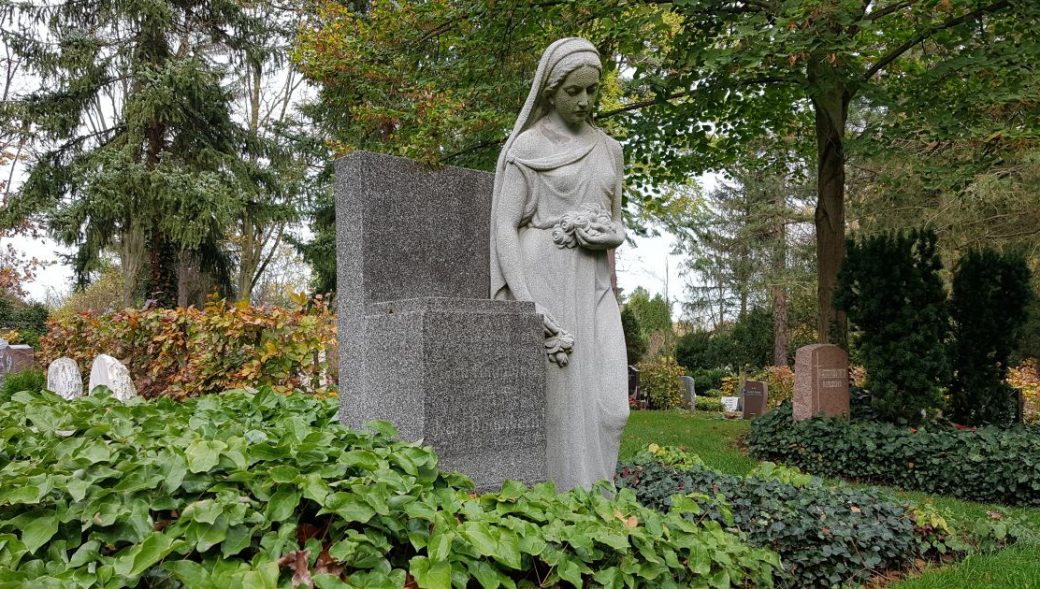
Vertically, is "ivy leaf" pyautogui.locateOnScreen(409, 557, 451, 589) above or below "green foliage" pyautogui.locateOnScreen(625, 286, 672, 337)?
below

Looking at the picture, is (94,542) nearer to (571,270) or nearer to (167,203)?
(571,270)

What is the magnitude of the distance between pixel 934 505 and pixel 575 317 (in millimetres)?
4935

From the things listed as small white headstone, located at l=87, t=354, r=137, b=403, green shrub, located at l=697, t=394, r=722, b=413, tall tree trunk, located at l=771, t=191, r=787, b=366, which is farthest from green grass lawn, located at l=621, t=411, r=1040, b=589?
tall tree trunk, located at l=771, t=191, r=787, b=366

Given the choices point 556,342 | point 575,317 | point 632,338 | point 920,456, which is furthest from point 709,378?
point 556,342

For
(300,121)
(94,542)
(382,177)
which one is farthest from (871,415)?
(300,121)

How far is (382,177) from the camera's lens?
409 cm

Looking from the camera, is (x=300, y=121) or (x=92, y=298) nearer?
(x=300, y=121)

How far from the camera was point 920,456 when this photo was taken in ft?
26.8

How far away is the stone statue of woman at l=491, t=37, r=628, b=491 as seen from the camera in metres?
3.86

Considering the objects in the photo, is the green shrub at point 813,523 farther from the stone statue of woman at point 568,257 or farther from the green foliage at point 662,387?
the green foliage at point 662,387

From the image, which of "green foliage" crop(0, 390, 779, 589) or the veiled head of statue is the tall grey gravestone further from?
the veiled head of statue

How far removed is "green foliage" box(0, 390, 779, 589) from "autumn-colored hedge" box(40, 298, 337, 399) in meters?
4.98

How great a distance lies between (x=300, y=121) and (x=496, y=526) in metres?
21.9

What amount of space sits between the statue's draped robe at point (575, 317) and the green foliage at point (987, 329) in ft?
26.3
